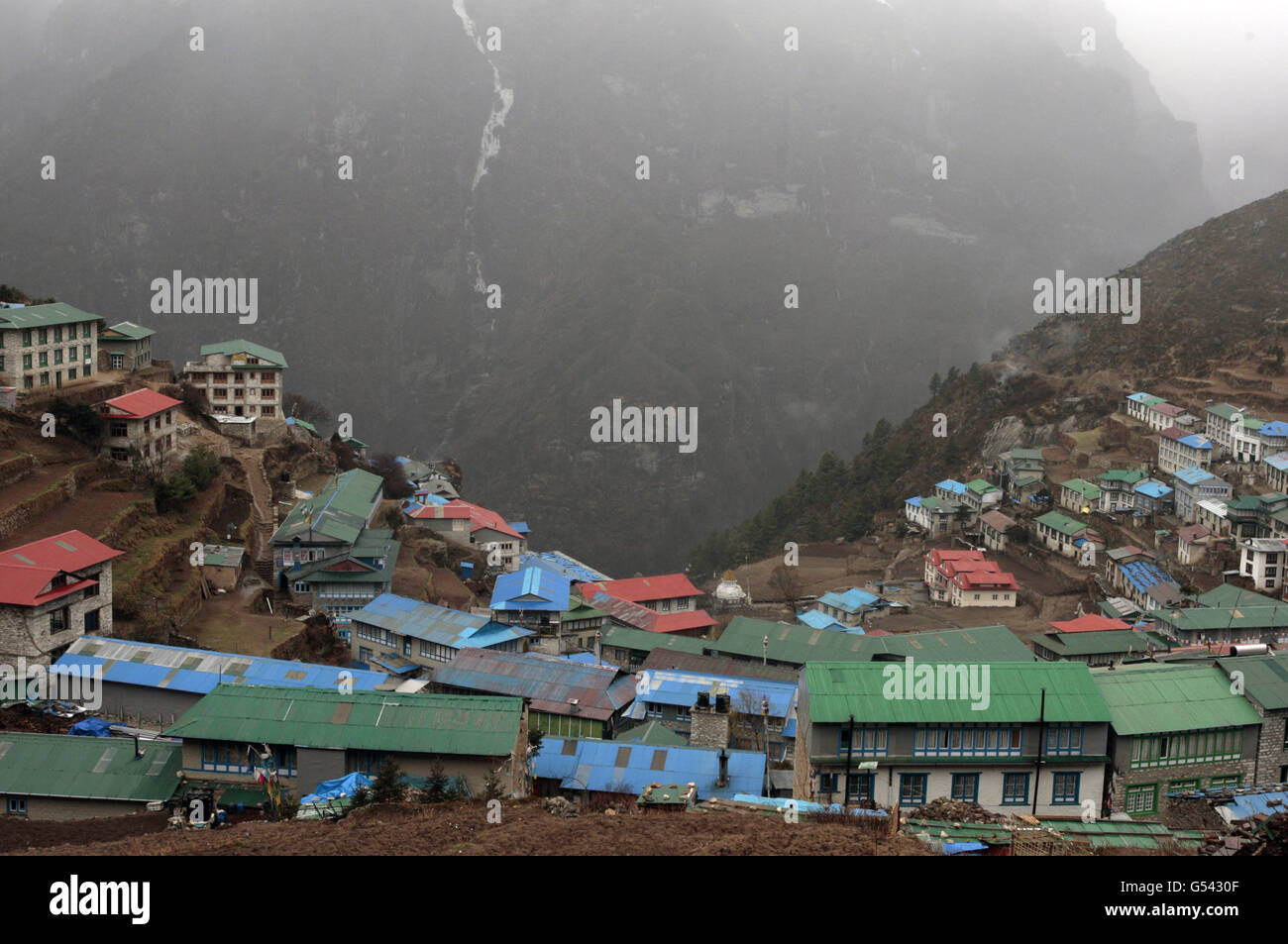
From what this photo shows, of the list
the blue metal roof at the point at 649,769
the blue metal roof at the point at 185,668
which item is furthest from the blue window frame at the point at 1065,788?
the blue metal roof at the point at 185,668

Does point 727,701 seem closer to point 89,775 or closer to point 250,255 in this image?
point 89,775

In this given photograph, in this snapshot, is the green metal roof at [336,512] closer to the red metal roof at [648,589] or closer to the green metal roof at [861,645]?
the red metal roof at [648,589]

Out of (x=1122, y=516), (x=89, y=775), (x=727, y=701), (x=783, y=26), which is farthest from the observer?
(x=783, y=26)

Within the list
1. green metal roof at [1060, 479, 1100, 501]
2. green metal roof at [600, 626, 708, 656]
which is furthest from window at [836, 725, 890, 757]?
green metal roof at [1060, 479, 1100, 501]

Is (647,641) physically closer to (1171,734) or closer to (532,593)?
(532,593)
